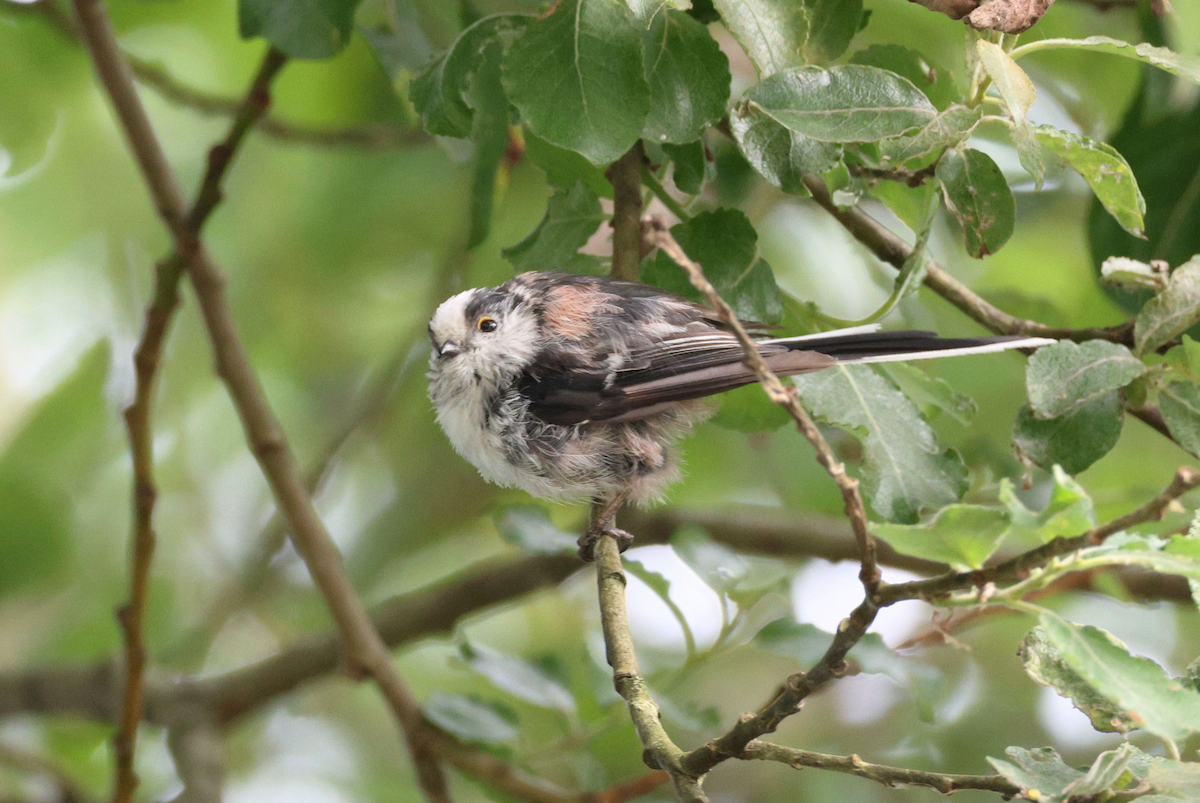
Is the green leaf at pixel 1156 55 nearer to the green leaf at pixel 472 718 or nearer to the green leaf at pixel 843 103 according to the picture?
the green leaf at pixel 843 103

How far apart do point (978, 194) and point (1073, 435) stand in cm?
36

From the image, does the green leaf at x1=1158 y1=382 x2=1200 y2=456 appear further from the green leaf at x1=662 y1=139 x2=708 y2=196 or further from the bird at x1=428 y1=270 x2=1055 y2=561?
the green leaf at x1=662 y1=139 x2=708 y2=196

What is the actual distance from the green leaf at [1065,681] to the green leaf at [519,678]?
1176 mm

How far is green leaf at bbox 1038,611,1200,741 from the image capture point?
3.18 feet

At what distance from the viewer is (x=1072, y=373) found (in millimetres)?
1405

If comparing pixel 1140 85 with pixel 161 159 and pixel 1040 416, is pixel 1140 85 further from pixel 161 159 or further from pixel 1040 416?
pixel 161 159

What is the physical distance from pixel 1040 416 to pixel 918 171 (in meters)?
0.39

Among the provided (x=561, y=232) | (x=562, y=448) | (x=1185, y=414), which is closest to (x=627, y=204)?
(x=561, y=232)

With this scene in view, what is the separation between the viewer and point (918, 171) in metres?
1.52

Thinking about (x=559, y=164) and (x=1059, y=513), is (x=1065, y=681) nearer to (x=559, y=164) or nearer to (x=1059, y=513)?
(x=1059, y=513)

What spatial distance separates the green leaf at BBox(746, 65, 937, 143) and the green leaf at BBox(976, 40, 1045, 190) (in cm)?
11

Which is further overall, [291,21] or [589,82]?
[291,21]

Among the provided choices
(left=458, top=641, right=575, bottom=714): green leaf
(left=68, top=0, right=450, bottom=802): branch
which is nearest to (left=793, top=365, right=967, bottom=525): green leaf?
(left=458, top=641, right=575, bottom=714): green leaf

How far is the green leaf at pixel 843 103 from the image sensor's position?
1.33m
